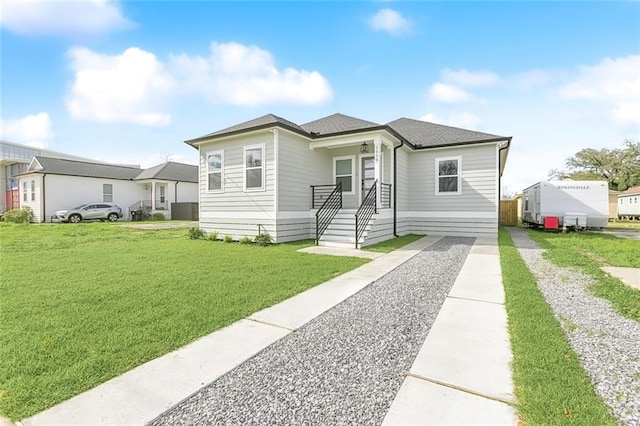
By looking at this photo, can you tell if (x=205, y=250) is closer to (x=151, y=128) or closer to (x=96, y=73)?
(x=96, y=73)

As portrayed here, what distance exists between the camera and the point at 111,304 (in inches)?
146

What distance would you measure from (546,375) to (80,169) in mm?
29047

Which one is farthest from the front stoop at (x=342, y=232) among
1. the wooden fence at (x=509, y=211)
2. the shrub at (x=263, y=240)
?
the wooden fence at (x=509, y=211)

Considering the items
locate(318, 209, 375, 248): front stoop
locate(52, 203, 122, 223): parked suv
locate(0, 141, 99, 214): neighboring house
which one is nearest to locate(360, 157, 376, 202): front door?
locate(318, 209, 375, 248): front stoop

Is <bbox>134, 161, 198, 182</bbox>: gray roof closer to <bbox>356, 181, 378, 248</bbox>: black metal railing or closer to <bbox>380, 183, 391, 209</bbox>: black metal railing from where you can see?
<bbox>380, 183, 391, 209</bbox>: black metal railing

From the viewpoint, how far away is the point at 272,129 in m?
9.12

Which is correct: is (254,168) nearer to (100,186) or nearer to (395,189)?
(395,189)

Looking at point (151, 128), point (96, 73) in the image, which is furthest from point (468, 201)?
point (151, 128)

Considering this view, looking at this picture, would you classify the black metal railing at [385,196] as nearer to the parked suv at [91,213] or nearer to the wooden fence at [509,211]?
the wooden fence at [509,211]

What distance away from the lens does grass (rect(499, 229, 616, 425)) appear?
179 centimetres

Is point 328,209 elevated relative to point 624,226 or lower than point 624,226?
elevated

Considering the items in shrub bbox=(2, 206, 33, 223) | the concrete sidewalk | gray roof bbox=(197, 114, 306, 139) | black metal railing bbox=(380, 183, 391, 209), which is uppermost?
gray roof bbox=(197, 114, 306, 139)

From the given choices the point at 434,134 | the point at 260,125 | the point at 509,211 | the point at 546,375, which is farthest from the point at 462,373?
the point at 509,211

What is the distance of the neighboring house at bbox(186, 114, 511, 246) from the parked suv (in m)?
15.0
